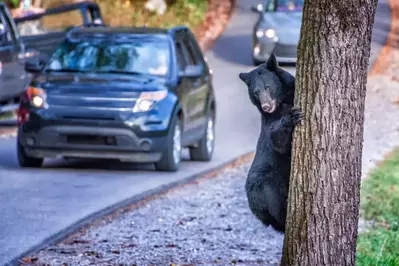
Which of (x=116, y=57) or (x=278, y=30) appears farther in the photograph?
(x=278, y=30)

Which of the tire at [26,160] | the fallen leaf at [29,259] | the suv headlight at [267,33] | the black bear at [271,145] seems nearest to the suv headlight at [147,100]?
the tire at [26,160]

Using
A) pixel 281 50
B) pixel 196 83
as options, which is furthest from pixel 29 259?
pixel 281 50

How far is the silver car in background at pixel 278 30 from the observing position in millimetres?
25578

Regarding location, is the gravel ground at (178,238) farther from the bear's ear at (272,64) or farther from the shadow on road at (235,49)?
the shadow on road at (235,49)

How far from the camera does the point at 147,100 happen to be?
13.2 m

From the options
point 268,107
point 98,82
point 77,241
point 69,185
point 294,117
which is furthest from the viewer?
point 98,82

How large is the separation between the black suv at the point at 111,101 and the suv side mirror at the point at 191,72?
0.04ft

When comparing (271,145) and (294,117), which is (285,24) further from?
(294,117)

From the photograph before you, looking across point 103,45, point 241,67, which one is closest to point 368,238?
point 103,45

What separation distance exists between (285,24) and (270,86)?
20237mm

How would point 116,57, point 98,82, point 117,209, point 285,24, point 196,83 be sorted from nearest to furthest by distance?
1. point 117,209
2. point 98,82
3. point 116,57
4. point 196,83
5. point 285,24

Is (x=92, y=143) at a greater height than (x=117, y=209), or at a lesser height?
lesser

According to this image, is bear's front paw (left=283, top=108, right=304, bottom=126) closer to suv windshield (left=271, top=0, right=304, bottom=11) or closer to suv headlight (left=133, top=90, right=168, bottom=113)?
suv headlight (left=133, top=90, right=168, bottom=113)

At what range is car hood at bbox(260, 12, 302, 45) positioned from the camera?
2567 cm
